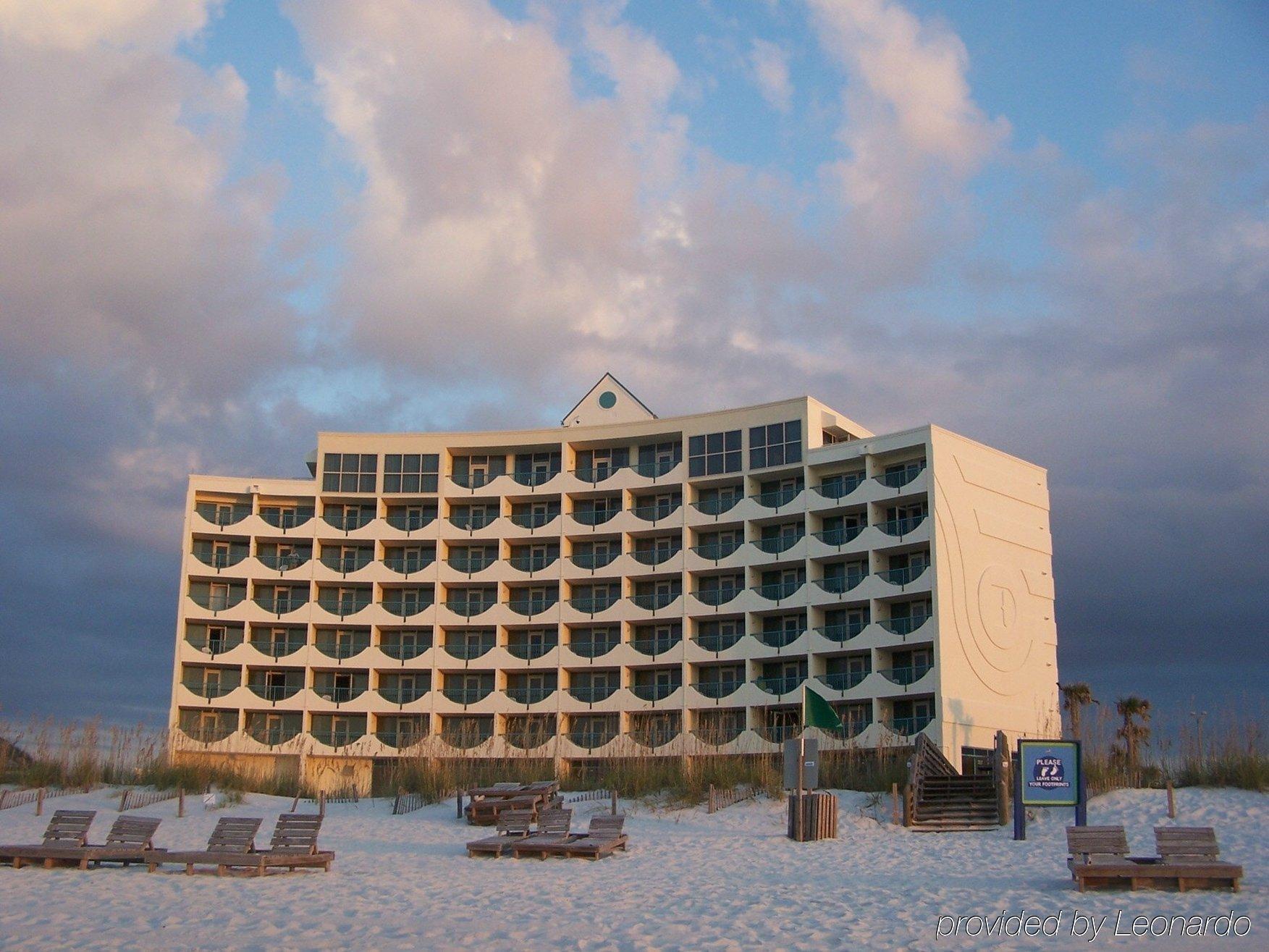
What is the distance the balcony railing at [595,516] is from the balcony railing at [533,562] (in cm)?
198

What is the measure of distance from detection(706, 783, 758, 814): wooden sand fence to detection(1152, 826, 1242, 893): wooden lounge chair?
16.2 m

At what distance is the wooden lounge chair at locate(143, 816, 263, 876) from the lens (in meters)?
21.6

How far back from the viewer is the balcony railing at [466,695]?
5800 cm

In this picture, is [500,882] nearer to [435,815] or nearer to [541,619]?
[435,815]

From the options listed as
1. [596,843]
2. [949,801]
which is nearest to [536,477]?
[949,801]

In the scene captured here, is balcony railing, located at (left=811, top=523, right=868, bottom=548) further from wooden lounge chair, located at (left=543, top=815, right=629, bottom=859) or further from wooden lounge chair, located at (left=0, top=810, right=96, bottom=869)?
wooden lounge chair, located at (left=0, top=810, right=96, bottom=869)

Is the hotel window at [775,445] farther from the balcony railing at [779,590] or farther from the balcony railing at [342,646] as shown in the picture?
the balcony railing at [342,646]

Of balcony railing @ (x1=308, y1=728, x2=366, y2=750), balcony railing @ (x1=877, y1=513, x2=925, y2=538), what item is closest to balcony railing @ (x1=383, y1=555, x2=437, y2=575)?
balcony railing @ (x1=308, y1=728, x2=366, y2=750)

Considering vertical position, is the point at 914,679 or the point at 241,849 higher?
the point at 914,679

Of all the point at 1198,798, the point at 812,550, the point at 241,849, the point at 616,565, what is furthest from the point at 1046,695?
the point at 241,849

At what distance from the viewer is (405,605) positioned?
198 feet

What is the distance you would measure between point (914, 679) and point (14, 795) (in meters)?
30.9

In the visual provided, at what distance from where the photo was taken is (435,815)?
1403 inches

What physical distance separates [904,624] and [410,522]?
23.6 m
